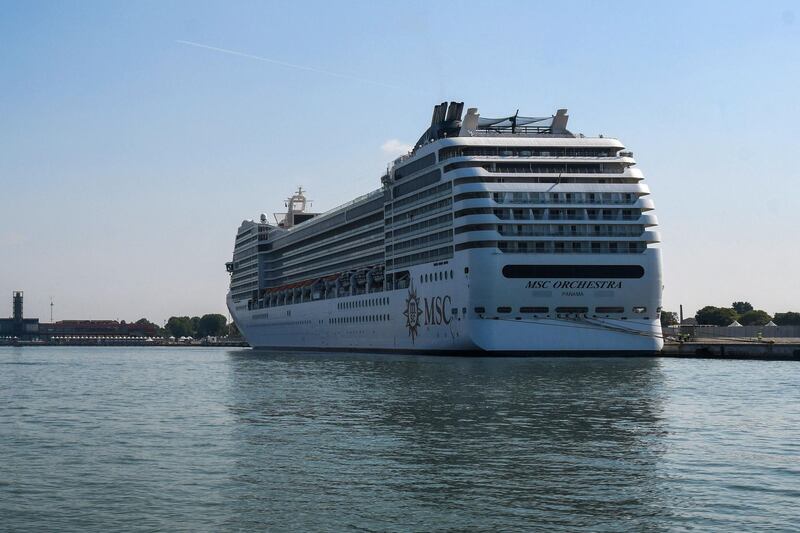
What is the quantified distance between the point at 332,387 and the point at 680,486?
33.2 metres

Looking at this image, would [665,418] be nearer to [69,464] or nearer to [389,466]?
[389,466]

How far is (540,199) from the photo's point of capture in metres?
83.9

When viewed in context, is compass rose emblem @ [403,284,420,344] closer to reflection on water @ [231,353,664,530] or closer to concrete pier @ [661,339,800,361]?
concrete pier @ [661,339,800,361]

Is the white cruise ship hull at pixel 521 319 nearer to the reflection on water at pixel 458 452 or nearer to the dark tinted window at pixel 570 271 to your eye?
the dark tinted window at pixel 570 271

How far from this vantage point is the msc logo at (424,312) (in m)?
86.3

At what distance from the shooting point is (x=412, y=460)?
2561 cm

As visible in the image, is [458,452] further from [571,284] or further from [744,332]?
[744,332]

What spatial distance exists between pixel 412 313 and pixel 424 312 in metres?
3.69

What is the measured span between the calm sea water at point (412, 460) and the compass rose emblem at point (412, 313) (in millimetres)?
43440

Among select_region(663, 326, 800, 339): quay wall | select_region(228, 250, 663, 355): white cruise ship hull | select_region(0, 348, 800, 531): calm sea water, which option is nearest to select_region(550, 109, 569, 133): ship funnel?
select_region(228, 250, 663, 355): white cruise ship hull

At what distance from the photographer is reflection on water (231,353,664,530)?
63.9ft

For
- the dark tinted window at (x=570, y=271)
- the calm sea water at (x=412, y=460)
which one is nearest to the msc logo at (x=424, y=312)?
the dark tinted window at (x=570, y=271)

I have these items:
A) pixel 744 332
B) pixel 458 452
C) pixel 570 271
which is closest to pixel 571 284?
pixel 570 271

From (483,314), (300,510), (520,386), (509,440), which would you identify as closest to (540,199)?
(483,314)
